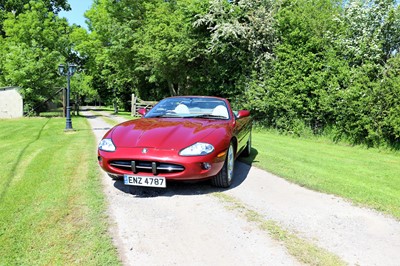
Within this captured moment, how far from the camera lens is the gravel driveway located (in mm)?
2676

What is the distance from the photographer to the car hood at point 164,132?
396 centimetres

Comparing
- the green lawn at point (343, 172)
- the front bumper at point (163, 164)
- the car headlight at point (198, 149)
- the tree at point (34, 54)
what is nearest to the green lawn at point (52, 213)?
the front bumper at point (163, 164)

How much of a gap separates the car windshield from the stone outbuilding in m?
17.7

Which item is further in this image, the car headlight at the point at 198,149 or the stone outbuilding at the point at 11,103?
the stone outbuilding at the point at 11,103

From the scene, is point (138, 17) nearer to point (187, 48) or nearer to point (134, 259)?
point (187, 48)

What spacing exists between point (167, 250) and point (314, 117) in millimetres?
10170

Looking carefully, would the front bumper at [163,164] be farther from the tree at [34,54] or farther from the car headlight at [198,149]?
the tree at [34,54]

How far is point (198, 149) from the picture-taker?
154 inches

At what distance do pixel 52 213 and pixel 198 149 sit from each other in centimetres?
184

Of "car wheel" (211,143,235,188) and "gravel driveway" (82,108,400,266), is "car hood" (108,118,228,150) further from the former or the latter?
"gravel driveway" (82,108,400,266)

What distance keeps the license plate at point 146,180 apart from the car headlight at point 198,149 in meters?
0.42

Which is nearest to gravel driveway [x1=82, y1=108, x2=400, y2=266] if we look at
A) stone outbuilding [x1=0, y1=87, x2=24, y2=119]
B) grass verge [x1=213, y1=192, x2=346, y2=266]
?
grass verge [x1=213, y1=192, x2=346, y2=266]

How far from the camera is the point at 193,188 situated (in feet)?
14.6

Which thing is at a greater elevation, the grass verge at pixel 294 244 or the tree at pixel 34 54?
the tree at pixel 34 54
